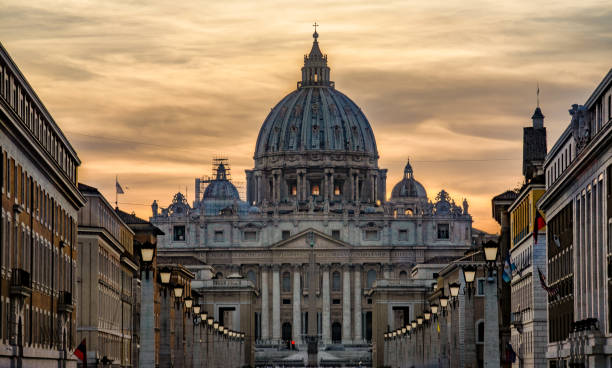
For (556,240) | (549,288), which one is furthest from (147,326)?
(549,288)

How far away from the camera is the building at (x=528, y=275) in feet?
277

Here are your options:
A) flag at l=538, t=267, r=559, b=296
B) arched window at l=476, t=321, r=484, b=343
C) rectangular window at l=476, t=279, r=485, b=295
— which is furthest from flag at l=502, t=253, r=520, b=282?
arched window at l=476, t=321, r=484, b=343

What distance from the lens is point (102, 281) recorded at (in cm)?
9050

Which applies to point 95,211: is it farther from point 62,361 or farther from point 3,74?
point 3,74

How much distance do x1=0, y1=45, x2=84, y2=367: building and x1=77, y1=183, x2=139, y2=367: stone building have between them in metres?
9.28

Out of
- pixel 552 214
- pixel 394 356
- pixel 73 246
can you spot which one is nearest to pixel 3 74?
pixel 73 246

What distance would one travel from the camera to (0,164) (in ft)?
173

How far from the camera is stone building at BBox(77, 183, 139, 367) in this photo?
8712 cm

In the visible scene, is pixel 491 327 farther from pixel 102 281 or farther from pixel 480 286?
pixel 480 286

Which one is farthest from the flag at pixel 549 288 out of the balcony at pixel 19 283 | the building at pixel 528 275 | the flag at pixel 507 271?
the balcony at pixel 19 283

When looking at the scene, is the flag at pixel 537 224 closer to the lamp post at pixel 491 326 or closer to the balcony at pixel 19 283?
the lamp post at pixel 491 326

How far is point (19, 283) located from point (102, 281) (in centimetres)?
3451

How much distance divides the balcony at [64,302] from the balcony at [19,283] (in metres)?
12.7

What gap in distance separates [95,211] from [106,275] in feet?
13.6
